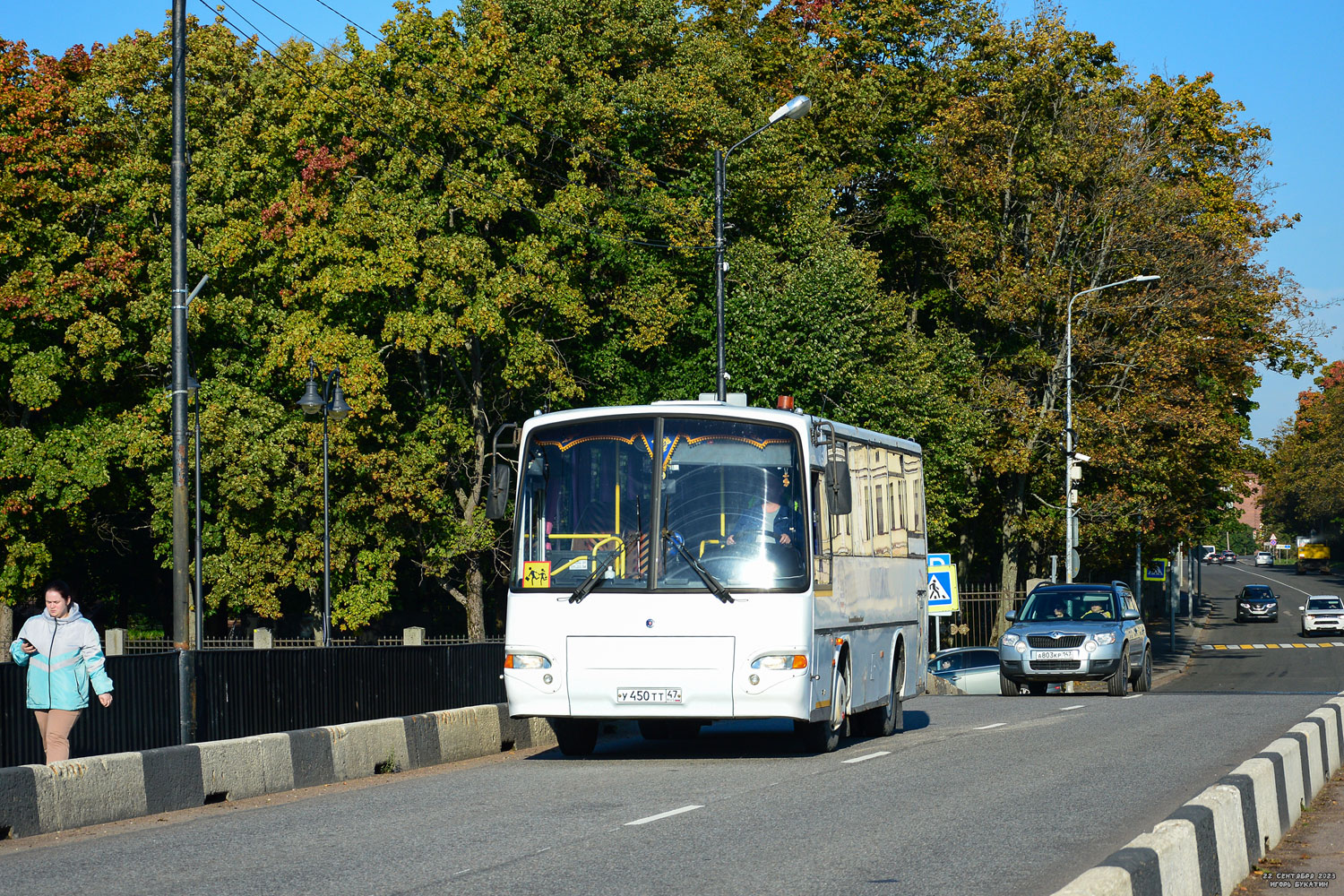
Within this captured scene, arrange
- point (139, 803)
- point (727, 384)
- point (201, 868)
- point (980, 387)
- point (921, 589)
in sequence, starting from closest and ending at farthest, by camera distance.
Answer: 1. point (201, 868)
2. point (139, 803)
3. point (921, 589)
4. point (727, 384)
5. point (980, 387)

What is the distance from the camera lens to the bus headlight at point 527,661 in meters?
14.6

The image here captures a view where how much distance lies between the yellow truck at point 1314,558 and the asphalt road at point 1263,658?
28.8 meters

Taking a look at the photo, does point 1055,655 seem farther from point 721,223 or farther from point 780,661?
point 780,661

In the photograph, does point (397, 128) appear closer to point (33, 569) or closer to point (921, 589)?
point (33, 569)

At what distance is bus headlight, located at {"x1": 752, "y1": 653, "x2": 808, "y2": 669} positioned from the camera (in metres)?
14.2

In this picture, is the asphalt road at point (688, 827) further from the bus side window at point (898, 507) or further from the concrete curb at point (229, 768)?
the bus side window at point (898, 507)

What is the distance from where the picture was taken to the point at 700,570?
1443 cm

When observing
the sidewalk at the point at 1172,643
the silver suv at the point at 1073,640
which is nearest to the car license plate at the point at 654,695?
the silver suv at the point at 1073,640

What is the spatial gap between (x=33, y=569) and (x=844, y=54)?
86.2 ft

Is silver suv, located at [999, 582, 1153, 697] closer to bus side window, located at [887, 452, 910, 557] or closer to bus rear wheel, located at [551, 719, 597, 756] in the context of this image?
bus side window, located at [887, 452, 910, 557]

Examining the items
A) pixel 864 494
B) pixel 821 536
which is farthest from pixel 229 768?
pixel 864 494

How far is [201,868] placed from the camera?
8.93 metres

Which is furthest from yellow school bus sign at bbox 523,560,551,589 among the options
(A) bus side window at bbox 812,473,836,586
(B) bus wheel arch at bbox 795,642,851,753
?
(B) bus wheel arch at bbox 795,642,851,753


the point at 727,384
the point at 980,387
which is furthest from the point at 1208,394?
the point at 727,384
